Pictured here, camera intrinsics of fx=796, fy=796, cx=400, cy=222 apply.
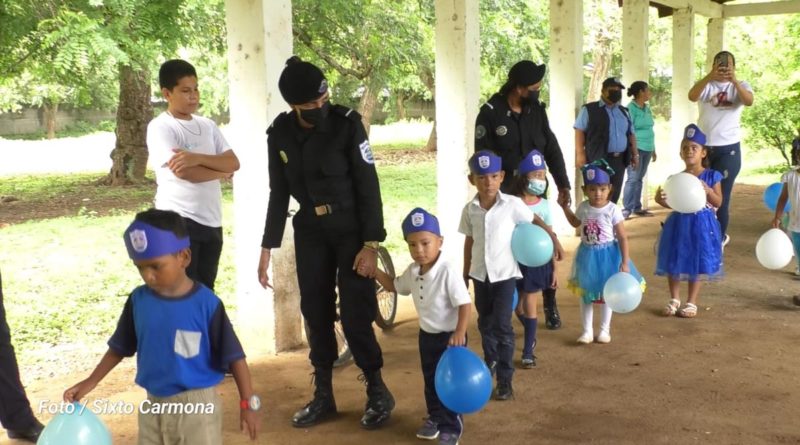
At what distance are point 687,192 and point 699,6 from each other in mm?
10202

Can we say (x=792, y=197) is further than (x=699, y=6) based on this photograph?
No

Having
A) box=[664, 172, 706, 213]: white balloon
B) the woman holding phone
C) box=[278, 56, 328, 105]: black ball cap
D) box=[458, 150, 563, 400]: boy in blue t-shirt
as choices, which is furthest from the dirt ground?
box=[278, 56, 328, 105]: black ball cap

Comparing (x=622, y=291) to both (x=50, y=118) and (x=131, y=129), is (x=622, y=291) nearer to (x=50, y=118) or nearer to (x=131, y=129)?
(x=131, y=129)

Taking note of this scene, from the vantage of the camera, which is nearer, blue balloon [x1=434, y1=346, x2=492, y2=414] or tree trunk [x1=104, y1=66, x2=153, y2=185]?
blue balloon [x1=434, y1=346, x2=492, y2=414]

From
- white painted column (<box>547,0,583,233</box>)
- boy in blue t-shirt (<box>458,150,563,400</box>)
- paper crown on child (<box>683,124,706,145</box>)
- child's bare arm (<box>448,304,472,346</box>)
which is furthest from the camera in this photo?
white painted column (<box>547,0,583,233</box>)

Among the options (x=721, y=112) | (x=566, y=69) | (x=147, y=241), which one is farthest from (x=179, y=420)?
(x=566, y=69)

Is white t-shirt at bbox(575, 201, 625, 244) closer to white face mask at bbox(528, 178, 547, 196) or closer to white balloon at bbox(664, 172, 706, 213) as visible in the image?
white face mask at bbox(528, 178, 547, 196)

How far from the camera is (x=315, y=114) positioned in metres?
4.00

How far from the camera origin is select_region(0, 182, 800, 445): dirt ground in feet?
13.7

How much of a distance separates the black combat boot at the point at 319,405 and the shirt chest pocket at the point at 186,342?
1.76 m

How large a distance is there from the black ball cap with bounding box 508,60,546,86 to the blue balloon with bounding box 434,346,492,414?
7.48 feet

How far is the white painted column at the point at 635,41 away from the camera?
11.7m

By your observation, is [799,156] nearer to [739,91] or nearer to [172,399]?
[739,91]

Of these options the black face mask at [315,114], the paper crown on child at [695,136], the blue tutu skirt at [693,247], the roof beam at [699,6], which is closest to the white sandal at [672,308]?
the blue tutu skirt at [693,247]
